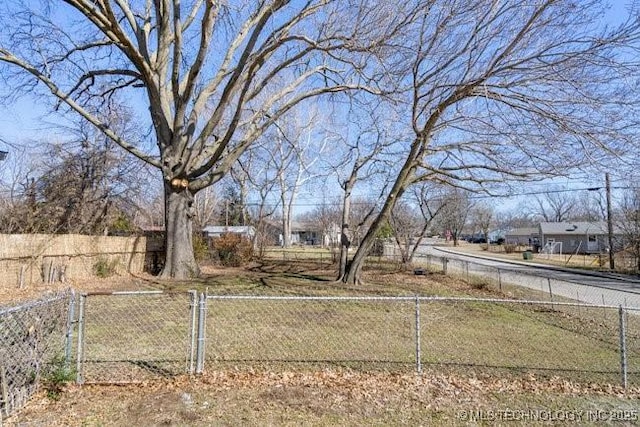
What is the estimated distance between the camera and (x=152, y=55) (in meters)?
15.7

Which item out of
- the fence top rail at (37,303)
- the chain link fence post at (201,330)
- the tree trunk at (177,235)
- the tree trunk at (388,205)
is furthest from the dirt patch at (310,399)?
the tree trunk at (177,235)

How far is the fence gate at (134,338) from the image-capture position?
4750 mm

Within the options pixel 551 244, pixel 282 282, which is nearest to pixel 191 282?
pixel 282 282

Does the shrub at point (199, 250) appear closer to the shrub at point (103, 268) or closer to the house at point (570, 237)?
the shrub at point (103, 268)

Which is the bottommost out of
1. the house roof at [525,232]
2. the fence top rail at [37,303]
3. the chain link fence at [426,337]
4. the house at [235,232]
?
the chain link fence at [426,337]

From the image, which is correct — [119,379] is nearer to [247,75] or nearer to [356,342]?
[356,342]

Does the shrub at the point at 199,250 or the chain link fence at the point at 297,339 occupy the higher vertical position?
the shrub at the point at 199,250

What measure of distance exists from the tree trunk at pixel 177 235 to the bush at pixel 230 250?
259 inches

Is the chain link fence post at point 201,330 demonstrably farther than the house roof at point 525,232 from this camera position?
No

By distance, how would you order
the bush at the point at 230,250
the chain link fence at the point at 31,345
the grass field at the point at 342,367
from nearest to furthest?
the chain link fence at the point at 31,345 < the grass field at the point at 342,367 < the bush at the point at 230,250

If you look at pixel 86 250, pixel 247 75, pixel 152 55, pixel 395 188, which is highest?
pixel 152 55

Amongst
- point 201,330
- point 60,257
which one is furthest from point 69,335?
point 60,257

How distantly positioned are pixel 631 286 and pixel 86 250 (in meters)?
23.5

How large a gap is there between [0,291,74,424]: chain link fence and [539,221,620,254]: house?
5345 centimetres
